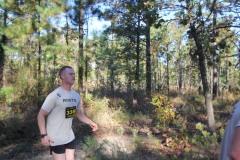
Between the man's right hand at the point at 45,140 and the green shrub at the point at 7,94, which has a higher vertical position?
the green shrub at the point at 7,94

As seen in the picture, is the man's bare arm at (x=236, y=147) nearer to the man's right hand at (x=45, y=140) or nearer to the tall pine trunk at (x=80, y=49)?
the man's right hand at (x=45, y=140)

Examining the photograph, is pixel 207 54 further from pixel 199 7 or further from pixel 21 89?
pixel 21 89

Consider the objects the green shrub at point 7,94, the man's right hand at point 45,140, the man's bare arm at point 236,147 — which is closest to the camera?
the man's bare arm at point 236,147

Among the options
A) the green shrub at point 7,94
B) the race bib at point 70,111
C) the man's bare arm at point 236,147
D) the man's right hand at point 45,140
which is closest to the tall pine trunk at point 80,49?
the green shrub at point 7,94

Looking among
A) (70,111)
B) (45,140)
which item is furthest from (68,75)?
(45,140)

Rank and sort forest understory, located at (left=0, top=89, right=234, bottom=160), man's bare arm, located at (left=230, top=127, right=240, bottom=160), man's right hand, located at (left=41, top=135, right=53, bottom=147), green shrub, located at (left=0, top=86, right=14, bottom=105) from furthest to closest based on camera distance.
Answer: green shrub, located at (left=0, top=86, right=14, bottom=105), forest understory, located at (left=0, top=89, right=234, bottom=160), man's right hand, located at (left=41, top=135, right=53, bottom=147), man's bare arm, located at (left=230, top=127, right=240, bottom=160)

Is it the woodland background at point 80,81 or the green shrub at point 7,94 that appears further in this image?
the green shrub at point 7,94

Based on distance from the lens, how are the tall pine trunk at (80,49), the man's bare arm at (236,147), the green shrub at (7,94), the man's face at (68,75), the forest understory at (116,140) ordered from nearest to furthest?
the man's bare arm at (236,147)
the man's face at (68,75)
the forest understory at (116,140)
the green shrub at (7,94)
the tall pine trunk at (80,49)

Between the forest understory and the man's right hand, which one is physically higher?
the man's right hand

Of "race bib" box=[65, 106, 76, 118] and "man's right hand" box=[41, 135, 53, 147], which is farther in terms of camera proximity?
"race bib" box=[65, 106, 76, 118]

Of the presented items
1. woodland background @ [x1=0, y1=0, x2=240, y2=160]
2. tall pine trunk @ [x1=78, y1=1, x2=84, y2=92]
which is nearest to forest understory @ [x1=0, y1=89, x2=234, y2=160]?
woodland background @ [x1=0, y1=0, x2=240, y2=160]

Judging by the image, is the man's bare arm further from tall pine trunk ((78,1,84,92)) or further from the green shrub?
tall pine trunk ((78,1,84,92))

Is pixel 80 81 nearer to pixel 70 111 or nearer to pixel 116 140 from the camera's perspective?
pixel 116 140

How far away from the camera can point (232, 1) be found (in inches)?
374
